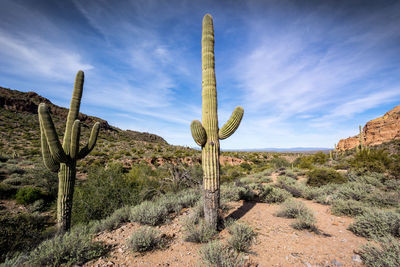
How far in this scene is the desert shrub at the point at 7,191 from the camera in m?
10.0

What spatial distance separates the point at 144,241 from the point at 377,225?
539 cm

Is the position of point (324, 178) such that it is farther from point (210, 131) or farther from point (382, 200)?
point (210, 131)

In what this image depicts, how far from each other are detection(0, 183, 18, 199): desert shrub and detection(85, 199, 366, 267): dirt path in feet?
33.1

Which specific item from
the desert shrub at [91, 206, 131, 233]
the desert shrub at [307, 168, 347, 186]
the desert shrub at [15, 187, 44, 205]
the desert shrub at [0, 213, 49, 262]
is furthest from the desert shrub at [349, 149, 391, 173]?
the desert shrub at [15, 187, 44, 205]

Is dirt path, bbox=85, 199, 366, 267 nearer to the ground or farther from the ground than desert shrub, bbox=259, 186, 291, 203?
nearer to the ground

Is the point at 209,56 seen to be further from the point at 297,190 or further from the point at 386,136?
the point at 386,136

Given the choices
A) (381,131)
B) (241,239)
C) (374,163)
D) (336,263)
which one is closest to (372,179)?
(374,163)

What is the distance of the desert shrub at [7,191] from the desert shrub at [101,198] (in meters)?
6.57

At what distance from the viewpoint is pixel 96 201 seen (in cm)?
691

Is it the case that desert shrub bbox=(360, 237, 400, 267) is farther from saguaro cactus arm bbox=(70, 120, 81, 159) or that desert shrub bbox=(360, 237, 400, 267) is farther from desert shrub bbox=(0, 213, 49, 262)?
saguaro cactus arm bbox=(70, 120, 81, 159)

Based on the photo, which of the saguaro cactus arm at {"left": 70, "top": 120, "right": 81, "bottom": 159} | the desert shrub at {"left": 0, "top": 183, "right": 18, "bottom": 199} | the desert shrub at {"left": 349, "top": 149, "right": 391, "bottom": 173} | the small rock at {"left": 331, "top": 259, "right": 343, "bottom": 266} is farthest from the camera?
the desert shrub at {"left": 349, "top": 149, "right": 391, "bottom": 173}

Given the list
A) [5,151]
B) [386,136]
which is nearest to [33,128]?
[5,151]

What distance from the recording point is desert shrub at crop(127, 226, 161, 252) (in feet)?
12.4

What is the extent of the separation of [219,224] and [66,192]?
466 cm
